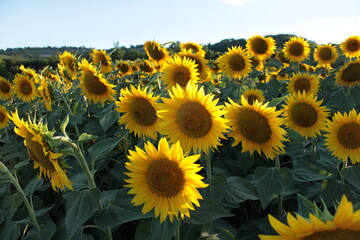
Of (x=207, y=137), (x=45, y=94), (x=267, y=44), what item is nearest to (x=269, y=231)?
(x=207, y=137)

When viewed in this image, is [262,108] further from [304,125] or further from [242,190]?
[304,125]

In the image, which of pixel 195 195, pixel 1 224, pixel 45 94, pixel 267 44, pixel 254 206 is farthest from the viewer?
pixel 267 44

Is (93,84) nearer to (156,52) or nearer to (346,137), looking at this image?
(156,52)

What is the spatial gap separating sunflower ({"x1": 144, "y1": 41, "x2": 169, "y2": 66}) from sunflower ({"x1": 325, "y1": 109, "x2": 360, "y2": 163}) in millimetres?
3250

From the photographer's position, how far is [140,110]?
276 cm

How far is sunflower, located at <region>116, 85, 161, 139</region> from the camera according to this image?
2.74 meters

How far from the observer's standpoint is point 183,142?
2236 millimetres

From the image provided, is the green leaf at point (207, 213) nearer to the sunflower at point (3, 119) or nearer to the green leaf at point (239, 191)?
the green leaf at point (239, 191)

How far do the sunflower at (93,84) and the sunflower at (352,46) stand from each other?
18.8ft

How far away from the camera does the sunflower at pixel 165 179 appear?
→ 173 cm

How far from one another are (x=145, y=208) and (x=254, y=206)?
4.74 feet

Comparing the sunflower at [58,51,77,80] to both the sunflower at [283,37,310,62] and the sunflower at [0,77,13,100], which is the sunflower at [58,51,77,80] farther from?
the sunflower at [283,37,310,62]

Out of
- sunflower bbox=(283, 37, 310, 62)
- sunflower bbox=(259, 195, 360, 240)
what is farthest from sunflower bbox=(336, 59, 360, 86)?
sunflower bbox=(259, 195, 360, 240)

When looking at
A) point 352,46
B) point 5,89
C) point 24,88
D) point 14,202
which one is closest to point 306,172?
point 14,202
